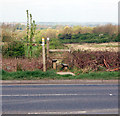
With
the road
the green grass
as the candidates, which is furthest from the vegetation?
the road

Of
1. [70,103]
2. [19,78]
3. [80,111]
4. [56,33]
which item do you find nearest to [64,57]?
[19,78]

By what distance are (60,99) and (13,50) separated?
33.9 feet

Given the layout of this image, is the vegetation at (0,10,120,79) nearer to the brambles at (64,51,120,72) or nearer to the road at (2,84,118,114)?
the brambles at (64,51,120,72)

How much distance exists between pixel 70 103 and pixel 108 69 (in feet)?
21.9

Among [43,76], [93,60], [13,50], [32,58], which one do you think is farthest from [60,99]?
[13,50]

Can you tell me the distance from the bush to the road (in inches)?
278

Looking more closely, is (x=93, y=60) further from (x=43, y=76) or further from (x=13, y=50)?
(x=13, y=50)

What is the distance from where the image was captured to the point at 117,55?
15.4m

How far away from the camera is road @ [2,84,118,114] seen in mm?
7477

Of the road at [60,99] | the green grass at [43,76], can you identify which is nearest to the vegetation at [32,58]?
the green grass at [43,76]

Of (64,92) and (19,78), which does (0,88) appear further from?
(64,92)

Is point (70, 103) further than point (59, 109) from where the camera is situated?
Yes

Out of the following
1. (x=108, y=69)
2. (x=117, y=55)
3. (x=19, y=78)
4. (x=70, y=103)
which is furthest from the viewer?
(x=117, y=55)

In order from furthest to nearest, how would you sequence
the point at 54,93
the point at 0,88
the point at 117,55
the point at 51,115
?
1. the point at 117,55
2. the point at 0,88
3. the point at 54,93
4. the point at 51,115
